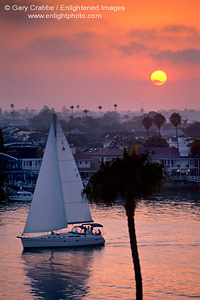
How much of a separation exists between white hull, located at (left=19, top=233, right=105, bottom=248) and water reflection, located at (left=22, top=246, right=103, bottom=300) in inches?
20.9

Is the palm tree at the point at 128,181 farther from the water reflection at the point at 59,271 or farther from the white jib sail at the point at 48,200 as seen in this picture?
the white jib sail at the point at 48,200

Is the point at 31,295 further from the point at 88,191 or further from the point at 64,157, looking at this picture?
the point at 64,157

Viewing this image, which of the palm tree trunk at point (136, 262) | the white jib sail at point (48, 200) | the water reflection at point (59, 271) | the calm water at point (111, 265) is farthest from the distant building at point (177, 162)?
the palm tree trunk at point (136, 262)

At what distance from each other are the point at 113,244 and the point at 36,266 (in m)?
8.41

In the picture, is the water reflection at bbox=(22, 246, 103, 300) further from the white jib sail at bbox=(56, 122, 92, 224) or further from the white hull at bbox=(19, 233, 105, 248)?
A: the white jib sail at bbox=(56, 122, 92, 224)

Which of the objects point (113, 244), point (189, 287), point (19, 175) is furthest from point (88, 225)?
point (19, 175)

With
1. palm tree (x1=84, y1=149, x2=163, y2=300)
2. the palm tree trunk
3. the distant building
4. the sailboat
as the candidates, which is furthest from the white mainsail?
the distant building

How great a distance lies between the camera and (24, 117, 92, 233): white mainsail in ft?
176

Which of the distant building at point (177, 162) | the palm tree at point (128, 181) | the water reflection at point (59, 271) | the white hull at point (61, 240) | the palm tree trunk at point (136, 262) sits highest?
the distant building at point (177, 162)

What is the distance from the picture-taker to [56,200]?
180ft

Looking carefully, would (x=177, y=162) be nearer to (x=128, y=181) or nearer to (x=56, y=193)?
(x=56, y=193)

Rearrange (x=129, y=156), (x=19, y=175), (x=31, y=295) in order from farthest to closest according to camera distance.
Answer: (x=19, y=175), (x=31, y=295), (x=129, y=156)

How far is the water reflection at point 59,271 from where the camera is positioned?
40.5m

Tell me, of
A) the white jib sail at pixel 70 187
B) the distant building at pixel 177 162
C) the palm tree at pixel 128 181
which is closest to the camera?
the palm tree at pixel 128 181
